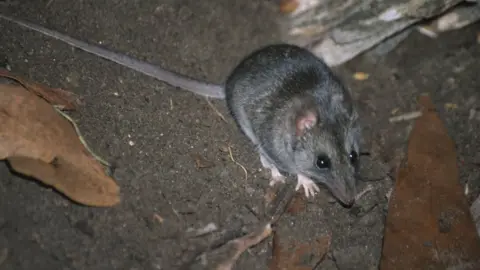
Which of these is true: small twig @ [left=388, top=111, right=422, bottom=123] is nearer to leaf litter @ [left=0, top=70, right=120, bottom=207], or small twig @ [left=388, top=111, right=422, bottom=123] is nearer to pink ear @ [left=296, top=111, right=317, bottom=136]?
pink ear @ [left=296, top=111, right=317, bottom=136]

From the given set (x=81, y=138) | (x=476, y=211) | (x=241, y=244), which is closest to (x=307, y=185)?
(x=241, y=244)

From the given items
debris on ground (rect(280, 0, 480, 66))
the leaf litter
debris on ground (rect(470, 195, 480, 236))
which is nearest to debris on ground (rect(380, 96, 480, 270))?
debris on ground (rect(470, 195, 480, 236))

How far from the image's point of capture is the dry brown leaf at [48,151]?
Answer: 127 inches

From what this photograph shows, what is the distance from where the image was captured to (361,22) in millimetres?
4562

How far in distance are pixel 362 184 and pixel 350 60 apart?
1320 millimetres

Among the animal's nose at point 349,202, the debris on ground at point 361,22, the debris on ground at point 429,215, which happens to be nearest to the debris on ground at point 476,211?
the debris on ground at point 429,215

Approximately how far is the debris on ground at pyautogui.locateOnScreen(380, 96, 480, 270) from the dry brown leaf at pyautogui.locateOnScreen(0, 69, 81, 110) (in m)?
2.34

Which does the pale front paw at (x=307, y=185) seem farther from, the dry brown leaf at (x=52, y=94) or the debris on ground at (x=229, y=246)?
the dry brown leaf at (x=52, y=94)

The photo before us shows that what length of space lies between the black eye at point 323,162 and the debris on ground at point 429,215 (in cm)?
61

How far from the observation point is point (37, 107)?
3490 mm

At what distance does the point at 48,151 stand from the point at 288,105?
1610mm

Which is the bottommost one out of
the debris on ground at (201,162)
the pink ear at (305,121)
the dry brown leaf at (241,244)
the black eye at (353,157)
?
the dry brown leaf at (241,244)

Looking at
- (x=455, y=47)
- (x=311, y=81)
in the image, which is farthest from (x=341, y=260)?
(x=455, y=47)

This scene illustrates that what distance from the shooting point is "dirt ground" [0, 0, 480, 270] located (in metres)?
3.40
